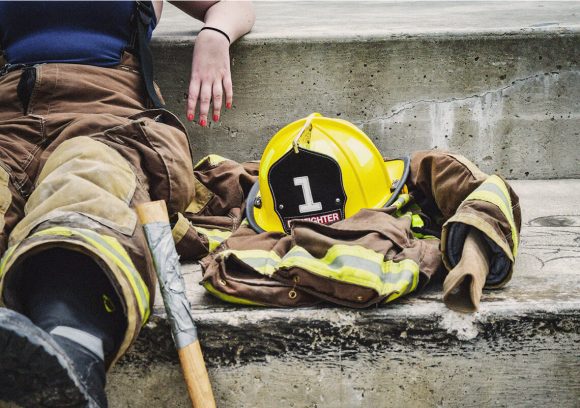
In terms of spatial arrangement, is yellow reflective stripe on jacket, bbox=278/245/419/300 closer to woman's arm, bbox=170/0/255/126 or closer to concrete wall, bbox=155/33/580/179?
woman's arm, bbox=170/0/255/126

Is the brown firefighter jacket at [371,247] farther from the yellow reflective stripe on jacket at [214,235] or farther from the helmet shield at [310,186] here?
the helmet shield at [310,186]

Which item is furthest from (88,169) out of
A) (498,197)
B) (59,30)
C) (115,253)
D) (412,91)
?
(412,91)

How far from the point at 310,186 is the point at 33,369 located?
1.03m

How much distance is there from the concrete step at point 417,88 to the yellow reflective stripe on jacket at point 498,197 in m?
0.84

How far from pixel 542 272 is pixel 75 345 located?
3.69 ft

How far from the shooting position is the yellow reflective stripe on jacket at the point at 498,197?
171 cm

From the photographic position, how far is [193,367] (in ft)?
4.72

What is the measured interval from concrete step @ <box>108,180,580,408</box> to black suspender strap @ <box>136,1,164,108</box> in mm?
821

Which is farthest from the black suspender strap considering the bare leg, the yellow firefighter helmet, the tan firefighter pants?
the bare leg

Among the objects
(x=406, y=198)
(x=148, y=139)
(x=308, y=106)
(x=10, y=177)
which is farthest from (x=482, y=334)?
(x=308, y=106)

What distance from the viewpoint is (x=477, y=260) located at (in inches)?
62.6

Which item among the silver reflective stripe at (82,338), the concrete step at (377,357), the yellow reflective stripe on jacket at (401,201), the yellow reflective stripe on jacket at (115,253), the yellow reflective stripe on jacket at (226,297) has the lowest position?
the concrete step at (377,357)

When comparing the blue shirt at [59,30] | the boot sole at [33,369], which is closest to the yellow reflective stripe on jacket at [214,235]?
the blue shirt at [59,30]

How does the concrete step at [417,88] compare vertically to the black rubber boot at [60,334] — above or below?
below
